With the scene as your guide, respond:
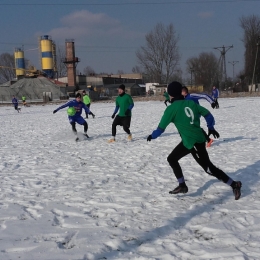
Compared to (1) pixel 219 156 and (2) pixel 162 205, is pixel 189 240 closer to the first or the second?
(2) pixel 162 205

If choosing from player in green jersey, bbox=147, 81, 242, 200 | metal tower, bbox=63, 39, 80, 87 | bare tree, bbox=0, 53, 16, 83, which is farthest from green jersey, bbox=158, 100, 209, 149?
bare tree, bbox=0, 53, 16, 83

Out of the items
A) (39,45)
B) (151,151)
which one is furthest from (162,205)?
(39,45)

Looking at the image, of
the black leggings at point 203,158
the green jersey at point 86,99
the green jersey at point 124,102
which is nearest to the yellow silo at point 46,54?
the green jersey at point 86,99

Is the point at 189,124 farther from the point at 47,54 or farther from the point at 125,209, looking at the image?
the point at 47,54

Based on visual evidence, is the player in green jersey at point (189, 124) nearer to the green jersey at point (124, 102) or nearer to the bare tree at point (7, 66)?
the green jersey at point (124, 102)

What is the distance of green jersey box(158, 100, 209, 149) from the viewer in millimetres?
4793

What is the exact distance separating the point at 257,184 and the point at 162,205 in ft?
5.87

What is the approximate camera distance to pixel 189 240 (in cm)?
366

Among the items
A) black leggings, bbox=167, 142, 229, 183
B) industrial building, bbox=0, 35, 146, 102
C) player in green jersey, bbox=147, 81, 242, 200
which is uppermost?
industrial building, bbox=0, 35, 146, 102

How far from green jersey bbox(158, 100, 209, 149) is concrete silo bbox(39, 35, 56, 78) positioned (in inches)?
2800

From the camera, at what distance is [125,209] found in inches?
184

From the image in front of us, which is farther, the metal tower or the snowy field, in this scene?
the metal tower

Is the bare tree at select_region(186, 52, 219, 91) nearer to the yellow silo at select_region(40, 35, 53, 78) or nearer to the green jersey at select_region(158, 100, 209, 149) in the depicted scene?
the yellow silo at select_region(40, 35, 53, 78)

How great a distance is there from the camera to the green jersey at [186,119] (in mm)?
4793
